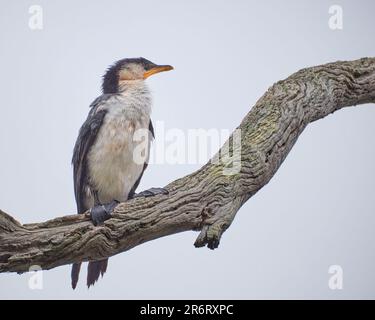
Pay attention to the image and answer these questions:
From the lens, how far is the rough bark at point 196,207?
13.8 ft

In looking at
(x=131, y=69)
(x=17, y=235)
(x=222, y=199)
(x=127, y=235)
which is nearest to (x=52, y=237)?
(x=17, y=235)

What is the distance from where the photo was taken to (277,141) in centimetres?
494

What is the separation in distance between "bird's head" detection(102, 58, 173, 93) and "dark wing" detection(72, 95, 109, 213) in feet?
1.49

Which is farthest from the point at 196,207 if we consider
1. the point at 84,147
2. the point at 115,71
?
the point at 115,71

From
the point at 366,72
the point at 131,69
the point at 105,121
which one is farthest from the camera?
the point at 131,69

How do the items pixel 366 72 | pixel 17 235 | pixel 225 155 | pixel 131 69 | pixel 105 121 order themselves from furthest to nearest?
1. pixel 131 69
2. pixel 105 121
3. pixel 366 72
4. pixel 225 155
5. pixel 17 235

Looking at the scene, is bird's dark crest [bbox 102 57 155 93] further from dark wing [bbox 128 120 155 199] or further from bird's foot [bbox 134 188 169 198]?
bird's foot [bbox 134 188 169 198]

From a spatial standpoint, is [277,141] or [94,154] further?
[94,154]

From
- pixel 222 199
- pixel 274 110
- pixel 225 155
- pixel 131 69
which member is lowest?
pixel 222 199

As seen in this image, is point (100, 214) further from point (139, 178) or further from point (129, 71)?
point (129, 71)

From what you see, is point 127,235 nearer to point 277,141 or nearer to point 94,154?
point 277,141

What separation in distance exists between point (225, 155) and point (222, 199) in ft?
1.55

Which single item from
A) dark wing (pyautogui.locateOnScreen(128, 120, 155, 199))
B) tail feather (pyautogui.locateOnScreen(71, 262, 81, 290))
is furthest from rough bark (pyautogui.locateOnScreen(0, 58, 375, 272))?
dark wing (pyautogui.locateOnScreen(128, 120, 155, 199))

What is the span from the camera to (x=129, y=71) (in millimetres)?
7066
